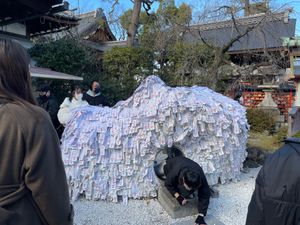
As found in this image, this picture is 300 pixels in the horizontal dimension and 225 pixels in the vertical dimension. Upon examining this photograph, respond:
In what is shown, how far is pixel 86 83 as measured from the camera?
387 inches

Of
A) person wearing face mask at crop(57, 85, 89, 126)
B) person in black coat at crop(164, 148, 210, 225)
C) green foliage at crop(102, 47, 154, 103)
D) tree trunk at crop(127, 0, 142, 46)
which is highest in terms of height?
tree trunk at crop(127, 0, 142, 46)

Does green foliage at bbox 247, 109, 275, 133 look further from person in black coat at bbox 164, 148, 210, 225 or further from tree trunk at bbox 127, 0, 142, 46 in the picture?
person in black coat at bbox 164, 148, 210, 225

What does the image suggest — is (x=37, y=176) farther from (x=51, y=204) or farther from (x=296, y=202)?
(x=296, y=202)

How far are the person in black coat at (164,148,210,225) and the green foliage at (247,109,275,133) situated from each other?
7119 mm

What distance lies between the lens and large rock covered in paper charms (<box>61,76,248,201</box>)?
4688 mm

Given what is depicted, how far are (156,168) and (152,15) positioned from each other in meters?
9.98

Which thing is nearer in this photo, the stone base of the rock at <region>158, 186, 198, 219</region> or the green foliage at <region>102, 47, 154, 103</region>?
the stone base of the rock at <region>158, 186, 198, 219</region>

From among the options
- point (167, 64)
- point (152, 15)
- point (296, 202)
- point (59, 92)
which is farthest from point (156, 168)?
point (152, 15)

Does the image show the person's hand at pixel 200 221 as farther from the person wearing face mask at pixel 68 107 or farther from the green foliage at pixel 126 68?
the green foliage at pixel 126 68

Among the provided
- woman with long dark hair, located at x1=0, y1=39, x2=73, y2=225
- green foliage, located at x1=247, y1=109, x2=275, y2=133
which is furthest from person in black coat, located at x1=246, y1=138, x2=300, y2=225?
green foliage, located at x1=247, y1=109, x2=275, y2=133

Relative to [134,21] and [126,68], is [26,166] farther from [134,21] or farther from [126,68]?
[134,21]

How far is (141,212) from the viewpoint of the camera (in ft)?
14.7

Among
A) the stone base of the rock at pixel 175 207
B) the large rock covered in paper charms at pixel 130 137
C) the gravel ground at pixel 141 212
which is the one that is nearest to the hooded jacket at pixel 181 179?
the stone base of the rock at pixel 175 207

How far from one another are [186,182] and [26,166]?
9.50ft
